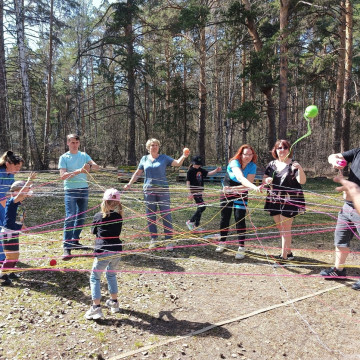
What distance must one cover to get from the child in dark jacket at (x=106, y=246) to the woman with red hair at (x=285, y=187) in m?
2.02

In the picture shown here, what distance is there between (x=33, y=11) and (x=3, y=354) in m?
16.7

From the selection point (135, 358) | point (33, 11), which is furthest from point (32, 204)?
point (33, 11)

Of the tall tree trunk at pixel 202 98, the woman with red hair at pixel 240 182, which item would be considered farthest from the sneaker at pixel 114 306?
the tall tree trunk at pixel 202 98

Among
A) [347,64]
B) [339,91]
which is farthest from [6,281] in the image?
[339,91]

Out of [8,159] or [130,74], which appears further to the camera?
[130,74]

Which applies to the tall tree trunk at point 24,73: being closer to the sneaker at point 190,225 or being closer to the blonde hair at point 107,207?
the sneaker at point 190,225

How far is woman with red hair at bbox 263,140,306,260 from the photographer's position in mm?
4031

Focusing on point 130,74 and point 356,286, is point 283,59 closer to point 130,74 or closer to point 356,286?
point 130,74

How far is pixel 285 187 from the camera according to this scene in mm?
4121

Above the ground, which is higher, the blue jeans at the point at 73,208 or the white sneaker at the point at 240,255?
the blue jeans at the point at 73,208

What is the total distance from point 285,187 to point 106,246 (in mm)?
2528

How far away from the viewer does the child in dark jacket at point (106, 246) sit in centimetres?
298

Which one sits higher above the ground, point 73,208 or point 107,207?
point 107,207

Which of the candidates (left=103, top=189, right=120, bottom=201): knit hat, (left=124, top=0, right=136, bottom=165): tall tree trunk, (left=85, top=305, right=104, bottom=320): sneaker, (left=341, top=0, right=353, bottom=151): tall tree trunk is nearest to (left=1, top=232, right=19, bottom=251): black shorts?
(left=85, top=305, right=104, bottom=320): sneaker
